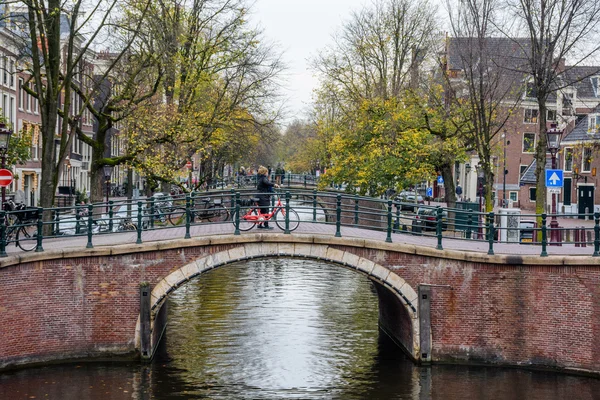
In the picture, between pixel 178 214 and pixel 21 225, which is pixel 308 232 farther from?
Answer: pixel 178 214

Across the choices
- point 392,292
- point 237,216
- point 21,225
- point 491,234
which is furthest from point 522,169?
point 21,225

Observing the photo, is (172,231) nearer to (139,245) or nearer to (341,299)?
(139,245)

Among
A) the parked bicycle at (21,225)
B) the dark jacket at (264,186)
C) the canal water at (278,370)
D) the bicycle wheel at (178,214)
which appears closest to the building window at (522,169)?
the bicycle wheel at (178,214)

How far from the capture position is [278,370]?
20.9 meters

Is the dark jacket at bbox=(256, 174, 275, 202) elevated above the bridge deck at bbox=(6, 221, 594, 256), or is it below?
above

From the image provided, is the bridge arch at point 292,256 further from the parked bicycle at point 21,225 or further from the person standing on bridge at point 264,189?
the parked bicycle at point 21,225

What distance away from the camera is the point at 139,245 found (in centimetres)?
2114

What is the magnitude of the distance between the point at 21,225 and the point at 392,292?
8.23 metres

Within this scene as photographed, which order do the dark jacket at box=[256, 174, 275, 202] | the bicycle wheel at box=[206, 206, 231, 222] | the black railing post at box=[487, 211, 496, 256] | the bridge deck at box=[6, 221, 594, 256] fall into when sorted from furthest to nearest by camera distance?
the dark jacket at box=[256, 174, 275, 202] < the bridge deck at box=[6, 221, 594, 256] < the bicycle wheel at box=[206, 206, 231, 222] < the black railing post at box=[487, 211, 496, 256]

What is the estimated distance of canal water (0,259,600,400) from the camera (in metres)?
19.0

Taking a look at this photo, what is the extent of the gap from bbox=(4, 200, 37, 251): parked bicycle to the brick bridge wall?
85 centimetres

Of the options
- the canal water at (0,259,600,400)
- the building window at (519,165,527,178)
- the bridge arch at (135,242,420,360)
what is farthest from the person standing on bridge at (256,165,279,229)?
the building window at (519,165,527,178)

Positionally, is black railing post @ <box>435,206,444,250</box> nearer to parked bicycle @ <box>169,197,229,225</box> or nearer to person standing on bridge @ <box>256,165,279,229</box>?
person standing on bridge @ <box>256,165,279,229</box>

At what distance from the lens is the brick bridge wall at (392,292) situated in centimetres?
2058
